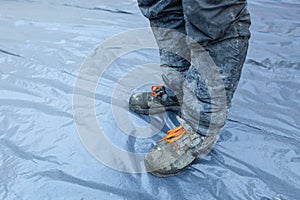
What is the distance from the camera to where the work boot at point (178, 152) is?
693mm

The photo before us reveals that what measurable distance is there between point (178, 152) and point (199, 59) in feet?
0.78

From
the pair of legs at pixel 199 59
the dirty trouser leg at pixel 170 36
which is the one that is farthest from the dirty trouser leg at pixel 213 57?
the dirty trouser leg at pixel 170 36

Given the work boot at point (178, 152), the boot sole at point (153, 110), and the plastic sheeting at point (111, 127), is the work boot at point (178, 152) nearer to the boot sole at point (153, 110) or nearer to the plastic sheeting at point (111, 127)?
the plastic sheeting at point (111, 127)

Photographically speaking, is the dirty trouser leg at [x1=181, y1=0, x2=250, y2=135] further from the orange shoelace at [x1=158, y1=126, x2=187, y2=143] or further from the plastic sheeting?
the plastic sheeting

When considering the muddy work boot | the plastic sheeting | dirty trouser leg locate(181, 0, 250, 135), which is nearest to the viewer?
dirty trouser leg locate(181, 0, 250, 135)

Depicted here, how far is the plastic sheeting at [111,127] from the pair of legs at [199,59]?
7 cm

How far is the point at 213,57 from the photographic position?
62cm

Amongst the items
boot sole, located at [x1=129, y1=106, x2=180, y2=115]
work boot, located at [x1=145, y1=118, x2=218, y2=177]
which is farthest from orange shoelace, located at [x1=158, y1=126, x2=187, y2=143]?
boot sole, located at [x1=129, y1=106, x2=180, y2=115]

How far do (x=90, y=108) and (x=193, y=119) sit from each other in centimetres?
36

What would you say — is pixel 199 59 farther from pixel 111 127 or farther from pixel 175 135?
pixel 111 127

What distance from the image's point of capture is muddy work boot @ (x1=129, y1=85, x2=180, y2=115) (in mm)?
878

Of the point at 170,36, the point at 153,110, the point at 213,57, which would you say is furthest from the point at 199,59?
the point at 153,110

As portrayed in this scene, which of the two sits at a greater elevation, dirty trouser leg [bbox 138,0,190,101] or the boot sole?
dirty trouser leg [bbox 138,0,190,101]

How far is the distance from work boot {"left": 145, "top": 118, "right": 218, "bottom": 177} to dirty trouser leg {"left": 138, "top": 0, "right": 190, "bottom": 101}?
161 mm
